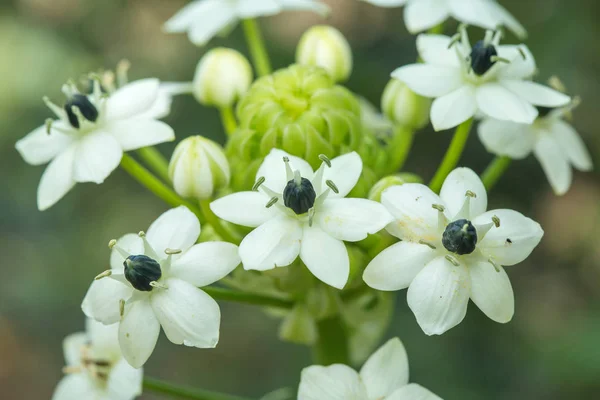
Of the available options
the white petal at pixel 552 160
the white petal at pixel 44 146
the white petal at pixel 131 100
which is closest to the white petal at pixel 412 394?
the white petal at pixel 552 160

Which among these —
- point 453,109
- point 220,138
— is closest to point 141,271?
point 453,109

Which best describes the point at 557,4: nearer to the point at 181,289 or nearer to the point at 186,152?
the point at 186,152

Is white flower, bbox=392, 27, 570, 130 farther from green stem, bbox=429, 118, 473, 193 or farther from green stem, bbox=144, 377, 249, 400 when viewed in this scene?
green stem, bbox=144, 377, 249, 400

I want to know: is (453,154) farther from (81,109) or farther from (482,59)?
(81,109)

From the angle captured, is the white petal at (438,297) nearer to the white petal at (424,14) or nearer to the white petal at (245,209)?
the white petal at (245,209)

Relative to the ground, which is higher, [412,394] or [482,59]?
[482,59]

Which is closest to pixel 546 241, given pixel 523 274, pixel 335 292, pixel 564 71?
pixel 523 274
